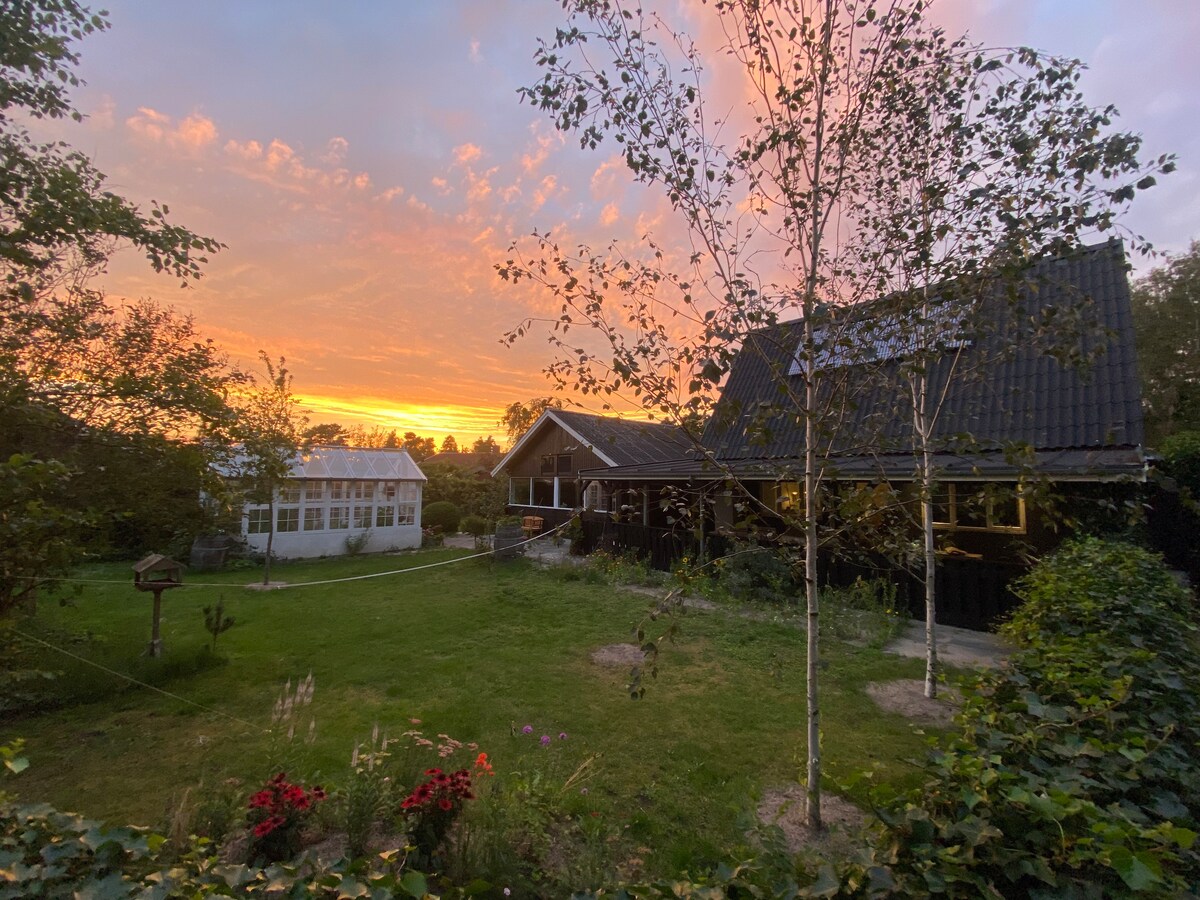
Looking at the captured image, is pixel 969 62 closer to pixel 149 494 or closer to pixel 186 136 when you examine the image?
pixel 186 136

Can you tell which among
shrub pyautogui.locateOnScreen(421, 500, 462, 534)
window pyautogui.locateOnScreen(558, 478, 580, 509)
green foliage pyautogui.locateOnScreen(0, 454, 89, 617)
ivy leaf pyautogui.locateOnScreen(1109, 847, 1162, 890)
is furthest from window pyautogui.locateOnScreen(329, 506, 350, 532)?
ivy leaf pyautogui.locateOnScreen(1109, 847, 1162, 890)

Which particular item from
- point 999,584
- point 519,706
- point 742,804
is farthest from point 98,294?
point 999,584

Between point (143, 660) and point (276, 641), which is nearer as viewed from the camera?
point (143, 660)

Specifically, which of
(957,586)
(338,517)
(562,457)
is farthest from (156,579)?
(562,457)

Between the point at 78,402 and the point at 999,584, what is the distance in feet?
38.2

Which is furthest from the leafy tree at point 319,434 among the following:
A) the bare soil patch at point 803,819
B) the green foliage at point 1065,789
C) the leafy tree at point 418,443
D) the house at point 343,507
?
the leafy tree at point 418,443

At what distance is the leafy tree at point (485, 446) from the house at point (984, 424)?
47.4m

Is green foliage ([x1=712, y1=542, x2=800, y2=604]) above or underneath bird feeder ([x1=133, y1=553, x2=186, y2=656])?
underneath

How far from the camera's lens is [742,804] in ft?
11.9

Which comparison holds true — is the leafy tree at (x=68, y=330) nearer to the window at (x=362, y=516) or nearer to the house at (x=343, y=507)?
the house at (x=343, y=507)

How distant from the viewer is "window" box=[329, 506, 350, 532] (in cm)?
1653

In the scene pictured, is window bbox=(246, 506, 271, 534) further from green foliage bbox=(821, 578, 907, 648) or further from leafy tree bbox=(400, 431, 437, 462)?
leafy tree bbox=(400, 431, 437, 462)

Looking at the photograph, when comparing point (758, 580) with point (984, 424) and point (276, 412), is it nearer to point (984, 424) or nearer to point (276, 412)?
point (984, 424)

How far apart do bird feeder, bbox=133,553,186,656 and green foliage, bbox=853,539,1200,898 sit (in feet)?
26.7
